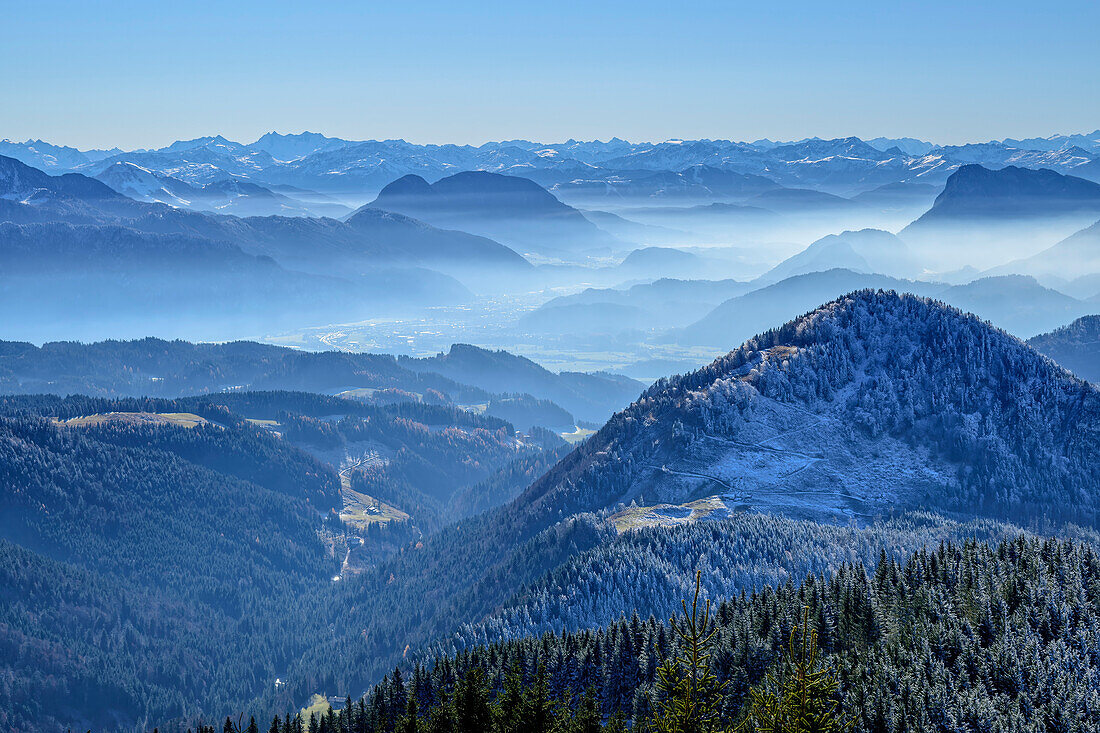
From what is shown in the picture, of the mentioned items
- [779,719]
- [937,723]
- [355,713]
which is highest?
[779,719]

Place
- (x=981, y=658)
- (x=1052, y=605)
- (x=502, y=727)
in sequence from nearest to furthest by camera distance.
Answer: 1. (x=502, y=727)
2. (x=981, y=658)
3. (x=1052, y=605)

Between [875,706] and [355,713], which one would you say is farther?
[355,713]

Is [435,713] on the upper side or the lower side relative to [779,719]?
lower

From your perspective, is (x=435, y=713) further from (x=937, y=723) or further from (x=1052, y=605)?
(x=1052, y=605)

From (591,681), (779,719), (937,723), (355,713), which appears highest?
(779,719)

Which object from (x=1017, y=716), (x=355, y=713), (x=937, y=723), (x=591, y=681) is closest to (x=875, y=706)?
(x=937, y=723)

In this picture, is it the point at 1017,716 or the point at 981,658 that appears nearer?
the point at 1017,716

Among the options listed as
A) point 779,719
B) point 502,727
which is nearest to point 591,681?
point 502,727

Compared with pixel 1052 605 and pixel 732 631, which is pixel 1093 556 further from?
pixel 732 631

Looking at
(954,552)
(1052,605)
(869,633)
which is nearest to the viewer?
(1052,605)
